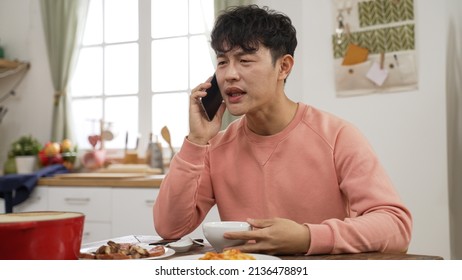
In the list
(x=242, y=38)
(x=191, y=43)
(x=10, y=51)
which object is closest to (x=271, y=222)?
(x=242, y=38)

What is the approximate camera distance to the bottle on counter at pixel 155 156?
2373mm

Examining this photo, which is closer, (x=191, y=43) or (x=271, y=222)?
(x=271, y=222)

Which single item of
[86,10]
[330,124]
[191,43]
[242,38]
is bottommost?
[330,124]

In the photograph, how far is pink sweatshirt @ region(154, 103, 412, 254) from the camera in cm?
91

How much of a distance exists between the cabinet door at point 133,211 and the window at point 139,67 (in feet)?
1.68

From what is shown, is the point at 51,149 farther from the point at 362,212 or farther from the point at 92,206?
the point at 362,212

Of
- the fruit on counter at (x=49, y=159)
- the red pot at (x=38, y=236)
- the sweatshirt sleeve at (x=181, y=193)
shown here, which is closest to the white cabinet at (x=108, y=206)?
the fruit on counter at (x=49, y=159)

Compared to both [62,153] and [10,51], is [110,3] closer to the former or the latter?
[10,51]

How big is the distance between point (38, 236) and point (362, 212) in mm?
543

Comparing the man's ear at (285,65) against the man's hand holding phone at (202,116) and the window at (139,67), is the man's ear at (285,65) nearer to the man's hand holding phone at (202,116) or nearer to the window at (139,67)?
the man's hand holding phone at (202,116)

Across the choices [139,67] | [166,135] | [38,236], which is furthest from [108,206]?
[38,236]

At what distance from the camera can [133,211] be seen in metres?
2.03
